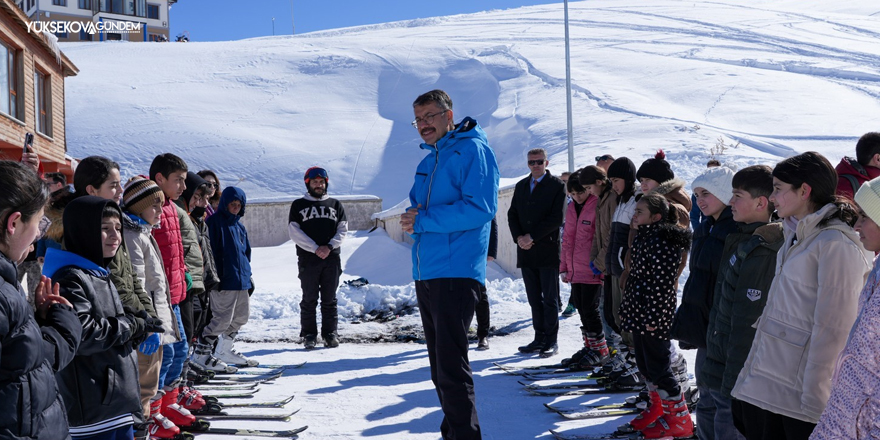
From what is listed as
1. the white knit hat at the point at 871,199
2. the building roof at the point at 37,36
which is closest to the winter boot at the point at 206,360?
the white knit hat at the point at 871,199

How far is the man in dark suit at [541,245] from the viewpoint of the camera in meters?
7.80

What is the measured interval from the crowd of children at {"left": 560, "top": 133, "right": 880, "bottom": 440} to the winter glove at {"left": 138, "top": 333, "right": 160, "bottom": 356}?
2881mm

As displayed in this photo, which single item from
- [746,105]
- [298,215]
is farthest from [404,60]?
[298,215]

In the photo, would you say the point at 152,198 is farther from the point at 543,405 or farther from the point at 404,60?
the point at 404,60

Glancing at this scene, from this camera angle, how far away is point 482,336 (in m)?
8.39

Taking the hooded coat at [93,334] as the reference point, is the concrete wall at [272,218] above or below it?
above

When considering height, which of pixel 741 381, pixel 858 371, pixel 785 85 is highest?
pixel 785 85

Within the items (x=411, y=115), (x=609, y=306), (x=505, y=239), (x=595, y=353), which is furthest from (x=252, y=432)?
(x=411, y=115)

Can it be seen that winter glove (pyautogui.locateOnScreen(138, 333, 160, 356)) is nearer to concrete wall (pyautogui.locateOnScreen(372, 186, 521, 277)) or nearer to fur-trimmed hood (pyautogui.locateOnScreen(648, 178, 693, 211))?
fur-trimmed hood (pyautogui.locateOnScreen(648, 178, 693, 211))

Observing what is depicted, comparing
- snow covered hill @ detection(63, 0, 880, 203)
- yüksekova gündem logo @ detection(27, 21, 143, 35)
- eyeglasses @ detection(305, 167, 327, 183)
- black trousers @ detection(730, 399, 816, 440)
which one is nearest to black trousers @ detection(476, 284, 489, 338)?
eyeglasses @ detection(305, 167, 327, 183)

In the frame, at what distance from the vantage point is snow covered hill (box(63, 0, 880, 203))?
112 ft

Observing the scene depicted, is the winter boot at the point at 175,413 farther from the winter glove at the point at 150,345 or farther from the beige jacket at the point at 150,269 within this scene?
the winter glove at the point at 150,345

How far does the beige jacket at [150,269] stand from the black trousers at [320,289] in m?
4.11

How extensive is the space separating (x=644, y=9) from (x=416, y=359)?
73.2 metres
